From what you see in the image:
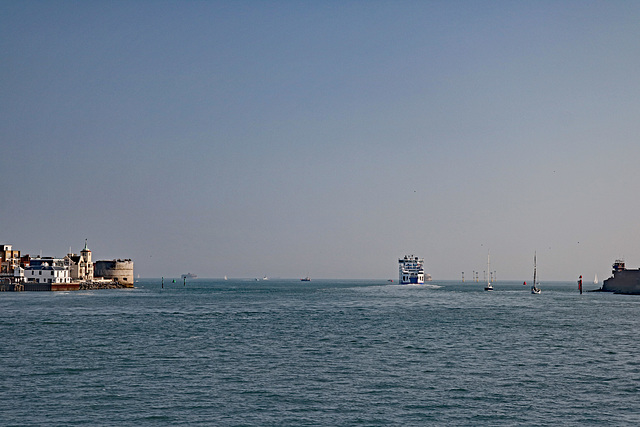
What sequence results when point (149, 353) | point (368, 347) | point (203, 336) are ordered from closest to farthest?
point (149, 353) → point (368, 347) → point (203, 336)

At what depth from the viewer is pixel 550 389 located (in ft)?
122

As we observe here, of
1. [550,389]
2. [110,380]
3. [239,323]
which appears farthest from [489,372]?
[239,323]

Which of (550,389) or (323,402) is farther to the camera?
(550,389)

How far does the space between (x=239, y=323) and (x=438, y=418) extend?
176 feet

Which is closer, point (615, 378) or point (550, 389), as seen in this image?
point (550, 389)

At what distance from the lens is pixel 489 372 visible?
43.0 m

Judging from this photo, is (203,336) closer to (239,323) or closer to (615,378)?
(239,323)

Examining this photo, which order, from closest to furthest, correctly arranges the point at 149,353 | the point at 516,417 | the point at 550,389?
the point at 516,417
the point at 550,389
the point at 149,353

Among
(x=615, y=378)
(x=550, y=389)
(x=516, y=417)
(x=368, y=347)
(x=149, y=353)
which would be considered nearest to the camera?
(x=516, y=417)

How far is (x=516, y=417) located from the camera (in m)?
30.7

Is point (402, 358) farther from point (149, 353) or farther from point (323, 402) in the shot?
point (149, 353)

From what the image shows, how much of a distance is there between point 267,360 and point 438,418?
19986 millimetres

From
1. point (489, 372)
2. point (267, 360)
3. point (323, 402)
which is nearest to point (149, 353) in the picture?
point (267, 360)

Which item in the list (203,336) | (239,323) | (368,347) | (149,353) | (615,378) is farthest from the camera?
(239,323)
